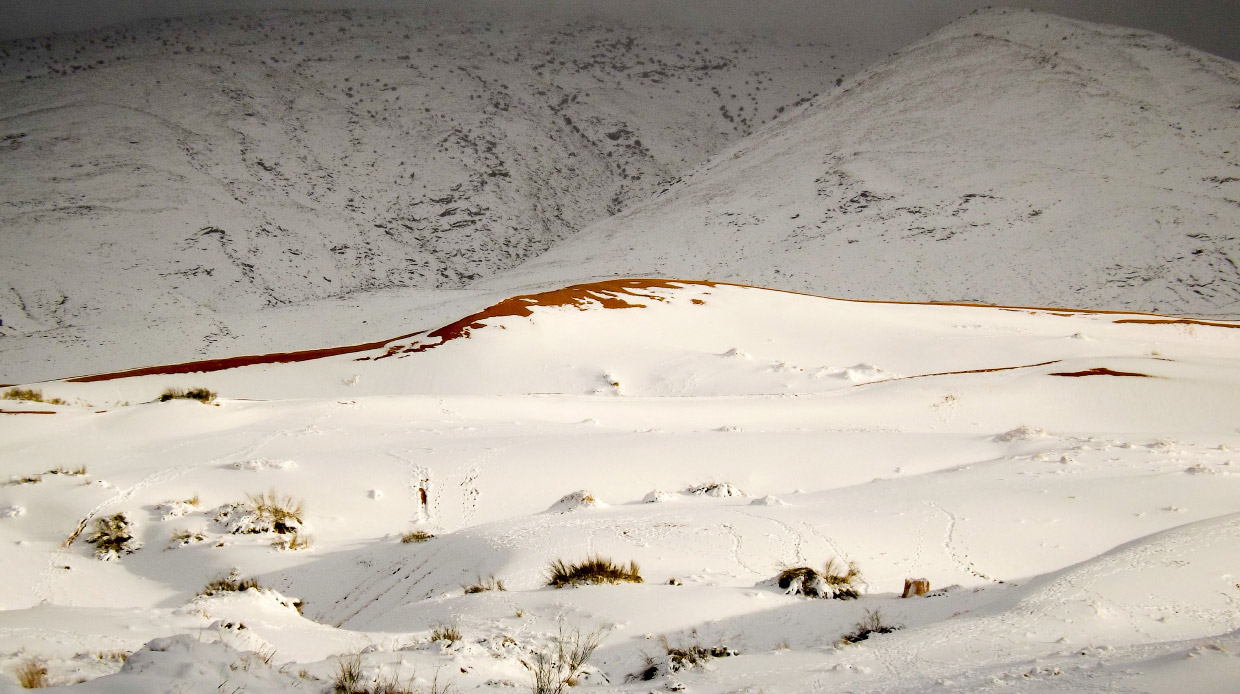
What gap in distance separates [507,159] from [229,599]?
44.0 m

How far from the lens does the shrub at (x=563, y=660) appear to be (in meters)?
2.83

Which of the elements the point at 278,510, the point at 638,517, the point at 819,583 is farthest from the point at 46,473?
the point at 819,583

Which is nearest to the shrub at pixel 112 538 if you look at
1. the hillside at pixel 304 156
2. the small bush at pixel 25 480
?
the small bush at pixel 25 480

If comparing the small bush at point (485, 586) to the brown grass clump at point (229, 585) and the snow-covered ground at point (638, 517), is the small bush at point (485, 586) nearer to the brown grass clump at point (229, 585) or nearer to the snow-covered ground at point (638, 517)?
the snow-covered ground at point (638, 517)

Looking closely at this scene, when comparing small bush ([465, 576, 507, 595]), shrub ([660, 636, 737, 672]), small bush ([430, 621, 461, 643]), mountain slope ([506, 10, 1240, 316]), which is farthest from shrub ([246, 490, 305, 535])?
mountain slope ([506, 10, 1240, 316])

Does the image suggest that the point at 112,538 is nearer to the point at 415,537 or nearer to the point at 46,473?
the point at 46,473

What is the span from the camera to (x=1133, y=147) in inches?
1204

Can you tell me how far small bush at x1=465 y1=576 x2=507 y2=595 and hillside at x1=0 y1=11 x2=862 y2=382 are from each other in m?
17.8

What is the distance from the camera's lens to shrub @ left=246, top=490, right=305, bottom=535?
231 inches

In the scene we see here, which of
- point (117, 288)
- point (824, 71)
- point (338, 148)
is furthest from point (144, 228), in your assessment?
point (824, 71)

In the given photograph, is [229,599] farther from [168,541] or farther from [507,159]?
[507,159]

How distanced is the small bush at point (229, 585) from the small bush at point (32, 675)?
1704 mm

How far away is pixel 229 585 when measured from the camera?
4590 mm

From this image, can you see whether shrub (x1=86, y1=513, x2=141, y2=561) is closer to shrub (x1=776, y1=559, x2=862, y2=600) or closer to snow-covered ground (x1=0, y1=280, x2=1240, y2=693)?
snow-covered ground (x1=0, y1=280, x2=1240, y2=693)
